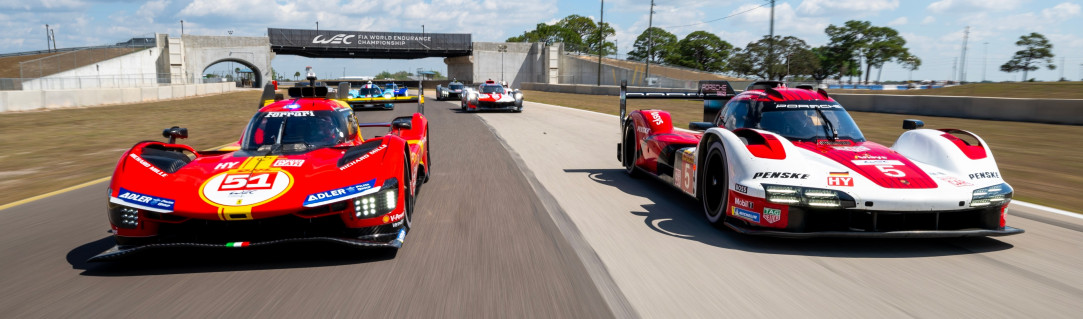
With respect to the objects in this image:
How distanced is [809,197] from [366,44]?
270 ft

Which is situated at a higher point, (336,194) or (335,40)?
(335,40)

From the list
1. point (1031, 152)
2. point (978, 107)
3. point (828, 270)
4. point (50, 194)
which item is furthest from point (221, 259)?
point (978, 107)

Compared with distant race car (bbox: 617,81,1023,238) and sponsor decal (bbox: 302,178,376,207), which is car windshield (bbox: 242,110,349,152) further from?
distant race car (bbox: 617,81,1023,238)

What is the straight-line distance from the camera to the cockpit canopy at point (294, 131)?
19.7ft

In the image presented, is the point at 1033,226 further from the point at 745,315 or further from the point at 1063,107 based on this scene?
the point at 1063,107

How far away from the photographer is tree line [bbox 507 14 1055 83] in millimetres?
82875

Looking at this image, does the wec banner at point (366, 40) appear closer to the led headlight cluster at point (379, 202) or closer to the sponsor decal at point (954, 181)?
the led headlight cluster at point (379, 202)

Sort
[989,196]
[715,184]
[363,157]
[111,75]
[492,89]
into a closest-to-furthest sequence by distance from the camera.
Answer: [989,196] < [363,157] < [715,184] < [492,89] < [111,75]

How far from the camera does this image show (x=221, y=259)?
4531 millimetres

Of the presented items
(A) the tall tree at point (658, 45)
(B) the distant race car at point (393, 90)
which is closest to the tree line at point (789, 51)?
(A) the tall tree at point (658, 45)

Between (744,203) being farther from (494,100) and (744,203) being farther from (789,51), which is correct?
(789,51)

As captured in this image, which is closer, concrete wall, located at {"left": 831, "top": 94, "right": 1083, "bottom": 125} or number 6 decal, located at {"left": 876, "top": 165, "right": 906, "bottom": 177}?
number 6 decal, located at {"left": 876, "top": 165, "right": 906, "bottom": 177}

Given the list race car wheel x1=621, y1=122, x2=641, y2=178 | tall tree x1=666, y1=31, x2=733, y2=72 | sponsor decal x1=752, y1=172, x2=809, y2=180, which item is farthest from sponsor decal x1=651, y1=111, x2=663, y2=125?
tall tree x1=666, y1=31, x2=733, y2=72

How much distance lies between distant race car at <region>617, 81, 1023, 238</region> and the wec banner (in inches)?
3137
